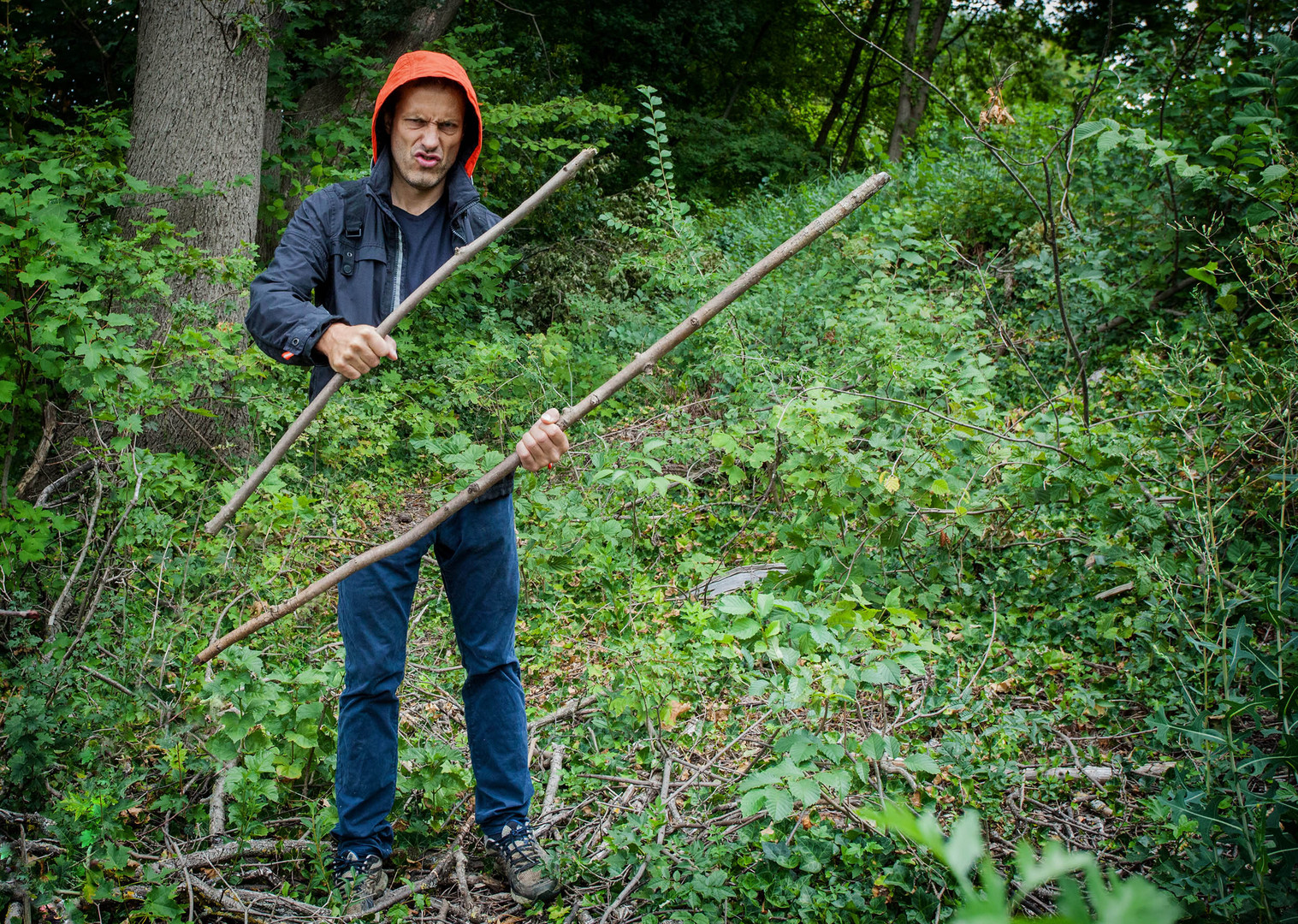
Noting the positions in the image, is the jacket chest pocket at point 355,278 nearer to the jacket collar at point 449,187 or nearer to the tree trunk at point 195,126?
the jacket collar at point 449,187

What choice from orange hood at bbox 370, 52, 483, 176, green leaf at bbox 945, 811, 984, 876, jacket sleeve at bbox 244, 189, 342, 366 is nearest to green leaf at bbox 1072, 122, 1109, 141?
orange hood at bbox 370, 52, 483, 176

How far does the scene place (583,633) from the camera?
4.17 meters

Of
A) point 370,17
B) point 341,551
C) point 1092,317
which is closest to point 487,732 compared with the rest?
point 341,551

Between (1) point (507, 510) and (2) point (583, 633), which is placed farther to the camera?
(2) point (583, 633)

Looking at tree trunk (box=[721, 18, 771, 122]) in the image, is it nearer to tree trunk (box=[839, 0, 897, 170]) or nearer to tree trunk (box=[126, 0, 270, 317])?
tree trunk (box=[839, 0, 897, 170])

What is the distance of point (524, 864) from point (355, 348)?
1517 mm

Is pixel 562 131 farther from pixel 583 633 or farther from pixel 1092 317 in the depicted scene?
pixel 583 633

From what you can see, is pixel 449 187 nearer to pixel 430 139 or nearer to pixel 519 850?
pixel 430 139

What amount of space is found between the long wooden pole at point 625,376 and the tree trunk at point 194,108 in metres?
3.85

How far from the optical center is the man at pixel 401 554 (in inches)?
95.7

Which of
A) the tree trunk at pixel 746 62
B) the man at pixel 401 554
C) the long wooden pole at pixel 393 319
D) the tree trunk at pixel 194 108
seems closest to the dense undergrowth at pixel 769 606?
the man at pixel 401 554

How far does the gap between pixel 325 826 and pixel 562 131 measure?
849 cm

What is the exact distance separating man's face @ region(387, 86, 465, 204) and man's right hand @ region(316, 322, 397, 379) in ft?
1.89

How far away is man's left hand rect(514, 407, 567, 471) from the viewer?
2.22 m
